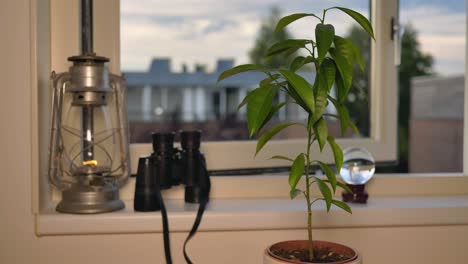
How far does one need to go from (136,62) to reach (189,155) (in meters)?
0.53

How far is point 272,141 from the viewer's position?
157cm

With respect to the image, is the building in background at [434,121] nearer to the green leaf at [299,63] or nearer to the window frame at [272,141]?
the window frame at [272,141]

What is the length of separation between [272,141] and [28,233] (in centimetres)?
72

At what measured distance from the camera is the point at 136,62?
5.65 ft

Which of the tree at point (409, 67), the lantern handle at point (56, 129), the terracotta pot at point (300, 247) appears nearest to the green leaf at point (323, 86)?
the terracotta pot at point (300, 247)

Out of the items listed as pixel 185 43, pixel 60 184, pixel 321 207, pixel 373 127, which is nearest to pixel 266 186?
pixel 321 207

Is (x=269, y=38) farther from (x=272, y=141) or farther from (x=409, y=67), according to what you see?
(x=409, y=67)

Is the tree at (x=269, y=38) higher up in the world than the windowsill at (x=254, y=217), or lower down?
higher up

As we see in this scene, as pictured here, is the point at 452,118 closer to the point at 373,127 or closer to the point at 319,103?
the point at 373,127

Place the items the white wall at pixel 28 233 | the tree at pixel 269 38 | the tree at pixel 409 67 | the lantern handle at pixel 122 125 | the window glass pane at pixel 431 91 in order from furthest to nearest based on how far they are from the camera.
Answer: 1. the tree at pixel 409 67
2. the window glass pane at pixel 431 91
3. the tree at pixel 269 38
4. the lantern handle at pixel 122 125
5. the white wall at pixel 28 233

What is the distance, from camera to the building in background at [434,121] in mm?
3855

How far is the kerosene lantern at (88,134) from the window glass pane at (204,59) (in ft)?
0.94

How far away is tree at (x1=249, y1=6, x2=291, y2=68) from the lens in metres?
1.82

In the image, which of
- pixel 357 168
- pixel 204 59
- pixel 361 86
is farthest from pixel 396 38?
pixel 204 59
